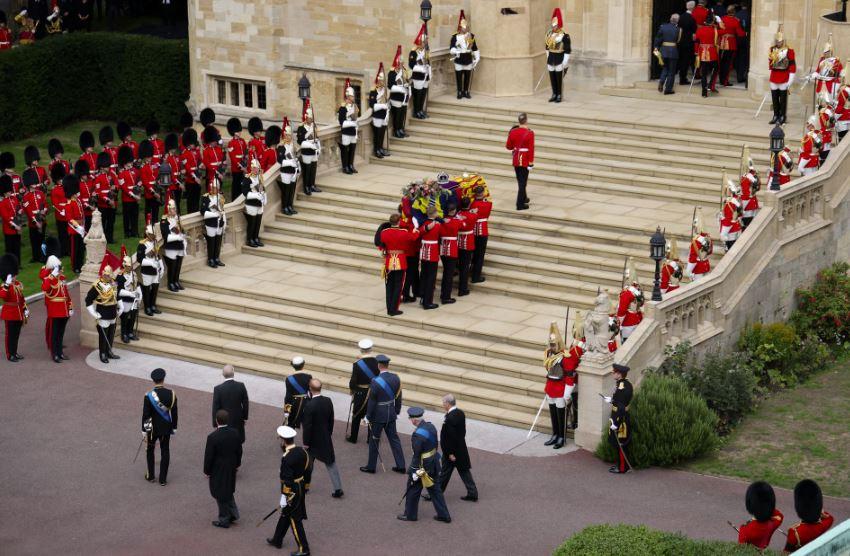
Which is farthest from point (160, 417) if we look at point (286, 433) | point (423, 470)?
point (423, 470)

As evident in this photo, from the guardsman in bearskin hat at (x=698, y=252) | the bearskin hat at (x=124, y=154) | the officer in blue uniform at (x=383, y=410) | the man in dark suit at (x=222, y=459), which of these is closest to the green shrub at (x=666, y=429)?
the officer in blue uniform at (x=383, y=410)

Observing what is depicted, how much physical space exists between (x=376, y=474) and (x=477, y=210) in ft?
19.5

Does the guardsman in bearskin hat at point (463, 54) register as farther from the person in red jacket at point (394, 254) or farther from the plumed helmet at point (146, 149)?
the person in red jacket at point (394, 254)

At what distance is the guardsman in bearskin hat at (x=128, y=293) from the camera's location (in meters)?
27.1

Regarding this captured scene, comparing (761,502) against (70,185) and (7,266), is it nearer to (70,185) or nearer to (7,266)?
(7,266)

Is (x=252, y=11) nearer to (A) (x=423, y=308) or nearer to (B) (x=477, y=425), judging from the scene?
(A) (x=423, y=308)

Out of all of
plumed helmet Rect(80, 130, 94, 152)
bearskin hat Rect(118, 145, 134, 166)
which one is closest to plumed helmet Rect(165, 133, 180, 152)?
bearskin hat Rect(118, 145, 134, 166)

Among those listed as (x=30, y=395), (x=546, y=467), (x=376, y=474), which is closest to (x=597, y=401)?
(x=546, y=467)

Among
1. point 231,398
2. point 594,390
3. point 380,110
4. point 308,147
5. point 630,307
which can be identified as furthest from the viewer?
point 380,110

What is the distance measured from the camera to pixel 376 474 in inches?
909

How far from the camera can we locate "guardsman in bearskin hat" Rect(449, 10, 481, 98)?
33.2m

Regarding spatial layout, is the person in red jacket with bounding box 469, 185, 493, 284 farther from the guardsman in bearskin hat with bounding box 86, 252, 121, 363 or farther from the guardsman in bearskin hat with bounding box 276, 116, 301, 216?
the guardsman in bearskin hat with bounding box 86, 252, 121, 363

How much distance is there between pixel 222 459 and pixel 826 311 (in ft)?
37.1

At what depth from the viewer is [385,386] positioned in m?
22.9
